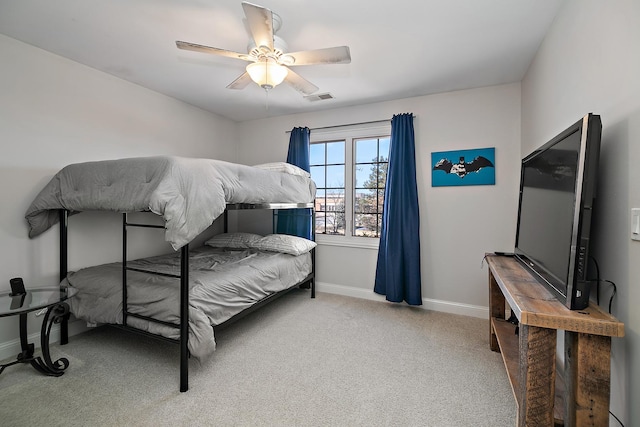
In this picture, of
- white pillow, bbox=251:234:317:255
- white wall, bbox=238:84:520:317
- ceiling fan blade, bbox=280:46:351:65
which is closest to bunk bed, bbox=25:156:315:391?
white pillow, bbox=251:234:317:255

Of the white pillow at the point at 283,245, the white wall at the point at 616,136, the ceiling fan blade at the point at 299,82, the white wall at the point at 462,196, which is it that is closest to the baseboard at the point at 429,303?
the white wall at the point at 462,196

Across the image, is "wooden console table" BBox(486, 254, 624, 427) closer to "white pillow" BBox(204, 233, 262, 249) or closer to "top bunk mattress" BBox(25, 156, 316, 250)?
"top bunk mattress" BBox(25, 156, 316, 250)

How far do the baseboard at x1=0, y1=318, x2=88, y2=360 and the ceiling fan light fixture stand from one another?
2.79 metres

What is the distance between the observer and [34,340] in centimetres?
241

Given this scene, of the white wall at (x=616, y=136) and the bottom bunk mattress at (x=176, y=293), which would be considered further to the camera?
the bottom bunk mattress at (x=176, y=293)

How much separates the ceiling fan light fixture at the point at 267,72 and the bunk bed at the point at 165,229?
70 cm

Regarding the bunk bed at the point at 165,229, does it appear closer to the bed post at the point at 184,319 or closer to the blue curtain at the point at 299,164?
the bed post at the point at 184,319

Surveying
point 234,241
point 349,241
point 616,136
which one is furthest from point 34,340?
point 616,136

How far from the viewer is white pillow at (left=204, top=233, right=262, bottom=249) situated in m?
3.60

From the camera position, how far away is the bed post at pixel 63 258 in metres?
2.48

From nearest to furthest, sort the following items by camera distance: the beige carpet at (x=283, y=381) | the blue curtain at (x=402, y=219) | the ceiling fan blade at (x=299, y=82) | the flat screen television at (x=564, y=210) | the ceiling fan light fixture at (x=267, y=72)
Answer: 1. the flat screen television at (x=564, y=210)
2. the beige carpet at (x=283, y=381)
3. the ceiling fan light fixture at (x=267, y=72)
4. the ceiling fan blade at (x=299, y=82)
5. the blue curtain at (x=402, y=219)

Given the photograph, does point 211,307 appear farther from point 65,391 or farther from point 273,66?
point 273,66

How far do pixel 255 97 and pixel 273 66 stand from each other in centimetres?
167

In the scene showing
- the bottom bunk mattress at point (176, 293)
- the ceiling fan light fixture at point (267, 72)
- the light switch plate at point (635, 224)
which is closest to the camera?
the light switch plate at point (635, 224)
